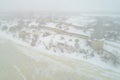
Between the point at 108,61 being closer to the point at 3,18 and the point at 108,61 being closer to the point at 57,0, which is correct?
the point at 57,0

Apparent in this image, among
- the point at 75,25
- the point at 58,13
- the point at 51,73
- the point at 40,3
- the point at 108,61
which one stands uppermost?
the point at 40,3

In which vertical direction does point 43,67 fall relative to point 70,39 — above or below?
below

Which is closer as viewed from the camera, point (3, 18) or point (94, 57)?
point (94, 57)

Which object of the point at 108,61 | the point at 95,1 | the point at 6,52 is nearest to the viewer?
the point at 108,61

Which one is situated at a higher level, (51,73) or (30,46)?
(30,46)

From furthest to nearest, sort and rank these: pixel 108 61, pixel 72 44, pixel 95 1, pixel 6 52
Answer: pixel 95 1, pixel 6 52, pixel 72 44, pixel 108 61

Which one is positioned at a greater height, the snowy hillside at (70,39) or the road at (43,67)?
the snowy hillside at (70,39)

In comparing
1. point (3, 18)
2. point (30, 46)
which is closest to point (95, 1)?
point (30, 46)

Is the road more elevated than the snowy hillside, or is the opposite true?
the snowy hillside
